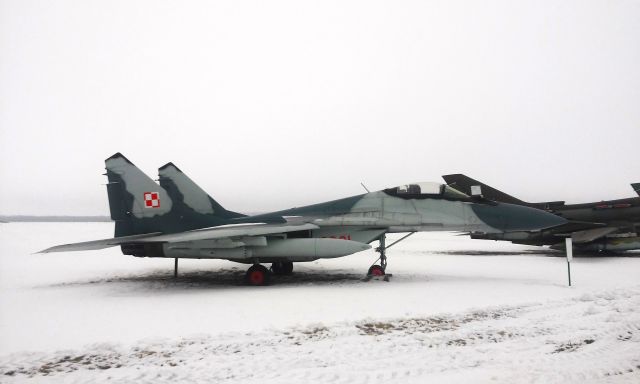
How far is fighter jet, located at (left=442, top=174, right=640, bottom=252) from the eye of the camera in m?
15.5

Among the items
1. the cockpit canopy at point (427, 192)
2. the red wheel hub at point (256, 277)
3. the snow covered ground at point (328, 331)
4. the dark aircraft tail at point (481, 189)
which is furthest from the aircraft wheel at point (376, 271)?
the dark aircraft tail at point (481, 189)

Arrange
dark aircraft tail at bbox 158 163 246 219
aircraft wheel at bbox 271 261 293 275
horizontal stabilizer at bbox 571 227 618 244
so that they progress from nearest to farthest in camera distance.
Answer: dark aircraft tail at bbox 158 163 246 219 → aircraft wheel at bbox 271 261 293 275 → horizontal stabilizer at bbox 571 227 618 244

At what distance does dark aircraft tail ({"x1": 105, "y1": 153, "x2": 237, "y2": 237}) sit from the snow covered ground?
5.36ft

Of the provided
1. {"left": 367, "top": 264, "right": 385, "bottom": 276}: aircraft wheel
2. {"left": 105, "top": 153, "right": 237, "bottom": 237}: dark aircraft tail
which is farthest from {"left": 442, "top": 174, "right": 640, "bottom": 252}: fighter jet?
{"left": 105, "top": 153, "right": 237, "bottom": 237}: dark aircraft tail

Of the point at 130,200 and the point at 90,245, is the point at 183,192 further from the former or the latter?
the point at 90,245

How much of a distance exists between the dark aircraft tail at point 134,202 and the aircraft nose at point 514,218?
29.3 feet

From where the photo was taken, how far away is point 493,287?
351 inches

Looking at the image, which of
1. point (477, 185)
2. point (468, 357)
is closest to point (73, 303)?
point (468, 357)

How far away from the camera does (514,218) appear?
10.2 metres

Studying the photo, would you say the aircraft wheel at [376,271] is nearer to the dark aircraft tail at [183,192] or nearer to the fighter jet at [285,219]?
the fighter jet at [285,219]

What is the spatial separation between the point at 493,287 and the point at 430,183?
3328mm

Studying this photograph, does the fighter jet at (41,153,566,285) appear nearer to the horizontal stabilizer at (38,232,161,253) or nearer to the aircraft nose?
the aircraft nose

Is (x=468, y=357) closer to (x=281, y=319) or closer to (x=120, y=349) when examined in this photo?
(x=281, y=319)

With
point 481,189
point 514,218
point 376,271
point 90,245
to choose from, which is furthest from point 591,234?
point 90,245
